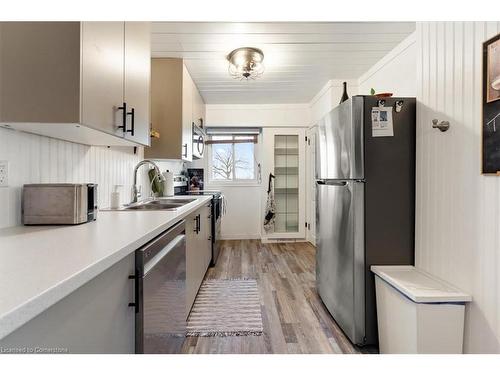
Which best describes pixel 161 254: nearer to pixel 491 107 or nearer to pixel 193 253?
pixel 193 253

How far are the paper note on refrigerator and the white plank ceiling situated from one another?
1.01m

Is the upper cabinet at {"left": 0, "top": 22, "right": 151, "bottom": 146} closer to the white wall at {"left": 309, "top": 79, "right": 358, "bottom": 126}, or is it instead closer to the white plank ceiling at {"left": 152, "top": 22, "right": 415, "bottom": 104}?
the white plank ceiling at {"left": 152, "top": 22, "right": 415, "bottom": 104}

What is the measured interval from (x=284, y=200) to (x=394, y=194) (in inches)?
119

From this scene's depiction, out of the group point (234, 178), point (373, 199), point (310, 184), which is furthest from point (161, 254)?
point (234, 178)

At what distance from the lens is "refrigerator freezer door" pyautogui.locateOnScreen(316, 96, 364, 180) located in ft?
5.65

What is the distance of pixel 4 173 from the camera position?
1161mm

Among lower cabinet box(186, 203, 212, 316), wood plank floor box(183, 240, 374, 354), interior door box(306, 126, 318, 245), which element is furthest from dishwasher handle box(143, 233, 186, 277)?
interior door box(306, 126, 318, 245)

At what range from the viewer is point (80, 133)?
1352 millimetres

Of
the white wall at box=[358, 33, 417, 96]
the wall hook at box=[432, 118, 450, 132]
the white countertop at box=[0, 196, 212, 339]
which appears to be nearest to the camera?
the white countertop at box=[0, 196, 212, 339]

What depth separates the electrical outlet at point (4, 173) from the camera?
1.15m

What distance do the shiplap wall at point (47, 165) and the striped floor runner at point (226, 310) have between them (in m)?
1.13

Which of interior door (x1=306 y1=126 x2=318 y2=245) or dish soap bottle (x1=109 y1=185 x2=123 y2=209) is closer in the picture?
dish soap bottle (x1=109 y1=185 x2=123 y2=209)

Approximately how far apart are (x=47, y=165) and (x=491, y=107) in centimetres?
214
